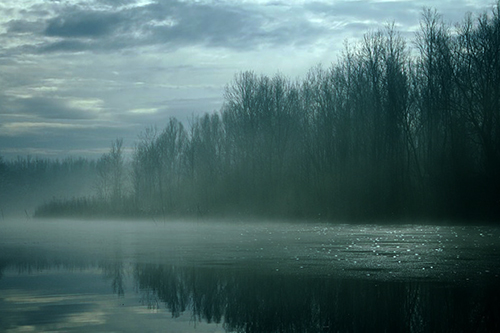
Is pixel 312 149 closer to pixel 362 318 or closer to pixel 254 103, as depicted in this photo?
pixel 254 103

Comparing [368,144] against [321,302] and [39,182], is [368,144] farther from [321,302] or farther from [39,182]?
[39,182]

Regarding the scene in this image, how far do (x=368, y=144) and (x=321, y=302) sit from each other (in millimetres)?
40712

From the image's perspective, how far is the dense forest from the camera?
39469 millimetres

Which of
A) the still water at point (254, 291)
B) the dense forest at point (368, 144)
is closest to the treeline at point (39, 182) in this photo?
the dense forest at point (368, 144)

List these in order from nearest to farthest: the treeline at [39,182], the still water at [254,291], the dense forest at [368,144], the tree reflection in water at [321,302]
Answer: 1. the tree reflection in water at [321,302]
2. the still water at [254,291]
3. the dense forest at [368,144]
4. the treeline at [39,182]

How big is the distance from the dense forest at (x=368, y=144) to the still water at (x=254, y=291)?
77.2 feet

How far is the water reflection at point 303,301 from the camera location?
24.6 ft

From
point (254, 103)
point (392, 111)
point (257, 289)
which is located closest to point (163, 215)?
point (254, 103)

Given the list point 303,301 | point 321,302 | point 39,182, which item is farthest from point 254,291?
point 39,182

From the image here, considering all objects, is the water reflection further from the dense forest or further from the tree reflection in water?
the dense forest

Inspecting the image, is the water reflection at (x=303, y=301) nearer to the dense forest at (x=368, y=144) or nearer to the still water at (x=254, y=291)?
the still water at (x=254, y=291)

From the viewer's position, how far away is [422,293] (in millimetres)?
9547

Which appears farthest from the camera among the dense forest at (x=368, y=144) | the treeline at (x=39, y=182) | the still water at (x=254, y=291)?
the treeline at (x=39, y=182)

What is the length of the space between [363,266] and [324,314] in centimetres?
535
